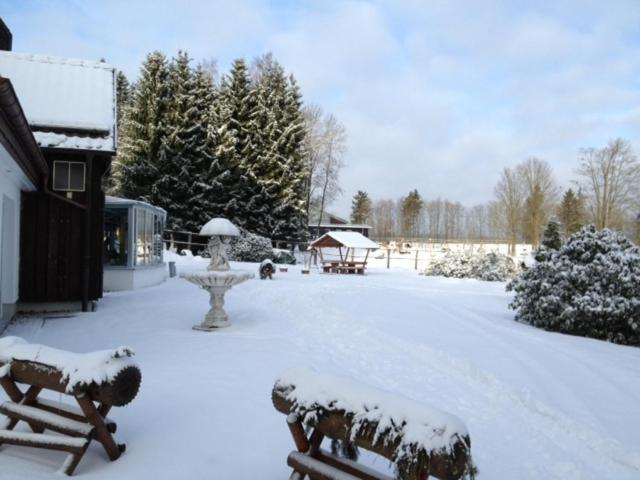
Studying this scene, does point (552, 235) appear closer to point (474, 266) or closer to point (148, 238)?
point (474, 266)

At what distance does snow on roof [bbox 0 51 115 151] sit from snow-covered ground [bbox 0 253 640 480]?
3.67 m

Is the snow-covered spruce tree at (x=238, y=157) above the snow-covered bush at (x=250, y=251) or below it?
above

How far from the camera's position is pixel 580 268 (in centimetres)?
1027

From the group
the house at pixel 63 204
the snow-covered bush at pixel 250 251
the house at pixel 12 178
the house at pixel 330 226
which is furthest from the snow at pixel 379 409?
the house at pixel 330 226

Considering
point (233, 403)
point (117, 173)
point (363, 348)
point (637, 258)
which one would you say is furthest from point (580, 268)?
point (117, 173)

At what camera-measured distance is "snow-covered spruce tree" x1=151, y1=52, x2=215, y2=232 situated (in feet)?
90.9

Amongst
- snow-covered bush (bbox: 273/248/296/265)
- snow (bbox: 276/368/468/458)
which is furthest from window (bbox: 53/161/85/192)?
snow-covered bush (bbox: 273/248/296/265)

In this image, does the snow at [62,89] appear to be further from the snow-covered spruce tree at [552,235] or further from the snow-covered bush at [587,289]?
the snow-covered spruce tree at [552,235]

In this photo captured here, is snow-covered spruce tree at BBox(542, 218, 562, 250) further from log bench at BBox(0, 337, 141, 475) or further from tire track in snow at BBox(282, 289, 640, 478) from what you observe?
log bench at BBox(0, 337, 141, 475)

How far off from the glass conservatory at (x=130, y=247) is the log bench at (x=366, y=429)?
447 inches

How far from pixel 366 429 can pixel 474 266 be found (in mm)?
20818

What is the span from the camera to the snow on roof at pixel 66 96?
10.0 m

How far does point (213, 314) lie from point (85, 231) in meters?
3.59

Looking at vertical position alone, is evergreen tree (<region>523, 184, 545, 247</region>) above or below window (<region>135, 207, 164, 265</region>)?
above
